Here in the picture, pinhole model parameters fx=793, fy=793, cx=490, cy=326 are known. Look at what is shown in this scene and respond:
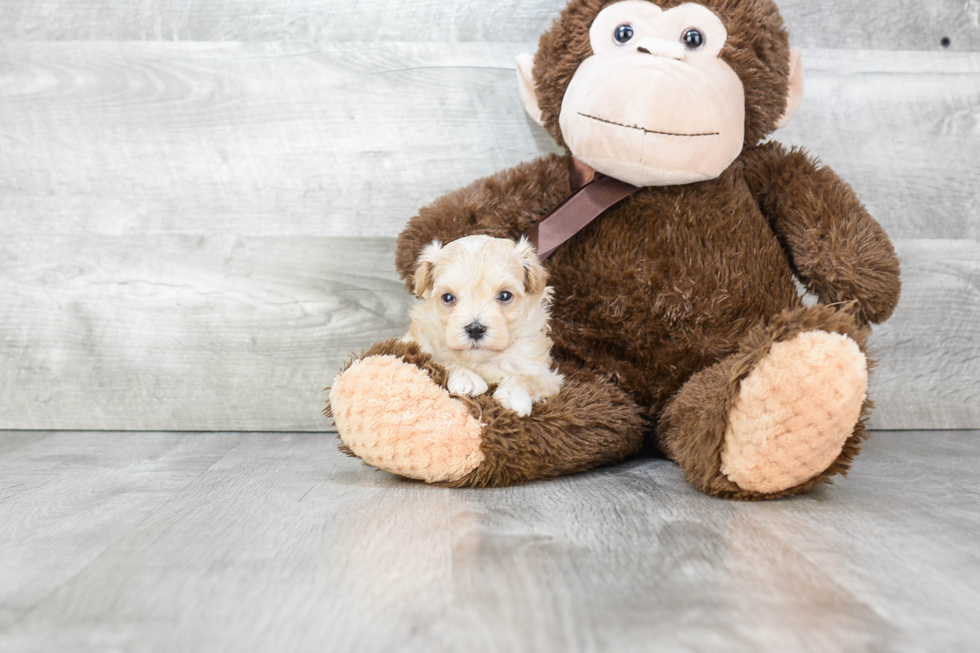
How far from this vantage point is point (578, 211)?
1094 millimetres

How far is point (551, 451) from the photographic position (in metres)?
0.96

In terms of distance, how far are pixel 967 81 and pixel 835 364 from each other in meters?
0.85

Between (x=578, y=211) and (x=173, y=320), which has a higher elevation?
(x=578, y=211)

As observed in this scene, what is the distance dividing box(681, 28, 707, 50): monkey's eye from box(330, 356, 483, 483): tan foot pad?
0.55 m

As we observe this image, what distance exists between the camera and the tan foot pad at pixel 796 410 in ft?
2.64

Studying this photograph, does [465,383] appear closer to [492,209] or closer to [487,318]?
[487,318]

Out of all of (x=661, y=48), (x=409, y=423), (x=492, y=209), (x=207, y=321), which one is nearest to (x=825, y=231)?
(x=661, y=48)

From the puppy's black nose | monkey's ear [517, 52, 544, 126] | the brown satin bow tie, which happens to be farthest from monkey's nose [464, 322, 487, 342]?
monkey's ear [517, 52, 544, 126]

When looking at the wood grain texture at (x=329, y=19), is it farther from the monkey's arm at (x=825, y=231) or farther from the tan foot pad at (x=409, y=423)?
the tan foot pad at (x=409, y=423)

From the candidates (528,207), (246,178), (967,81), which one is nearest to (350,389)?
(528,207)

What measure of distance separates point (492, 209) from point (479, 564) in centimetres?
56

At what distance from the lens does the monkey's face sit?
0.98 m

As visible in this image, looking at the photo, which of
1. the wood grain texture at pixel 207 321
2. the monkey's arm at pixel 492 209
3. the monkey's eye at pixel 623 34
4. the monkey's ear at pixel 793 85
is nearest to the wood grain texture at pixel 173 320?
the wood grain texture at pixel 207 321

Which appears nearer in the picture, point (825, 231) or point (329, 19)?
point (825, 231)
